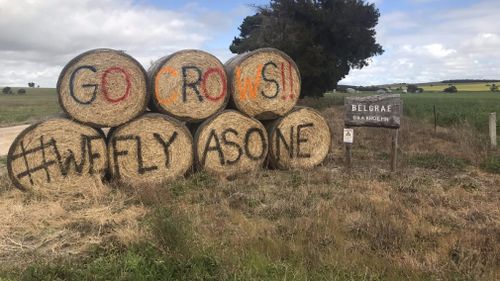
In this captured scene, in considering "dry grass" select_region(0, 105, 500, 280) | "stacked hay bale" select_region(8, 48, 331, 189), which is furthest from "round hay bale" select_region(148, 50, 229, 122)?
"dry grass" select_region(0, 105, 500, 280)

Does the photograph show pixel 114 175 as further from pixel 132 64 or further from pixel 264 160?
pixel 264 160

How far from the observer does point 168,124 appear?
7.86 metres

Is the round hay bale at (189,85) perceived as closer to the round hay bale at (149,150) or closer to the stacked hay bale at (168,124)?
the stacked hay bale at (168,124)

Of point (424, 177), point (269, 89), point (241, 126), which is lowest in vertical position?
point (424, 177)

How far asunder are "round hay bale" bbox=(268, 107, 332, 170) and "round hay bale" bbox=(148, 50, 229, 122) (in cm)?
118

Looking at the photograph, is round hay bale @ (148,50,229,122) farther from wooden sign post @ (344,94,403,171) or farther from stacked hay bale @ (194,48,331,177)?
wooden sign post @ (344,94,403,171)

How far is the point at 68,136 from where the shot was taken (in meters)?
7.28

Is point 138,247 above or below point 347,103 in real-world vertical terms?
below

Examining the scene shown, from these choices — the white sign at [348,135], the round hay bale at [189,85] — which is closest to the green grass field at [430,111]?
the round hay bale at [189,85]

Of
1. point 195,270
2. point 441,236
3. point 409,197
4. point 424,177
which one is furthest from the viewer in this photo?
point 424,177

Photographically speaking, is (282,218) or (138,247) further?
(282,218)

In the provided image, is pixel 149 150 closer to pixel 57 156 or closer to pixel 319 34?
pixel 57 156

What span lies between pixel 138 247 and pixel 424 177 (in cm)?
511

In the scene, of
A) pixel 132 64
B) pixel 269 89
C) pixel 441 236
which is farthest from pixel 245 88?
pixel 441 236
